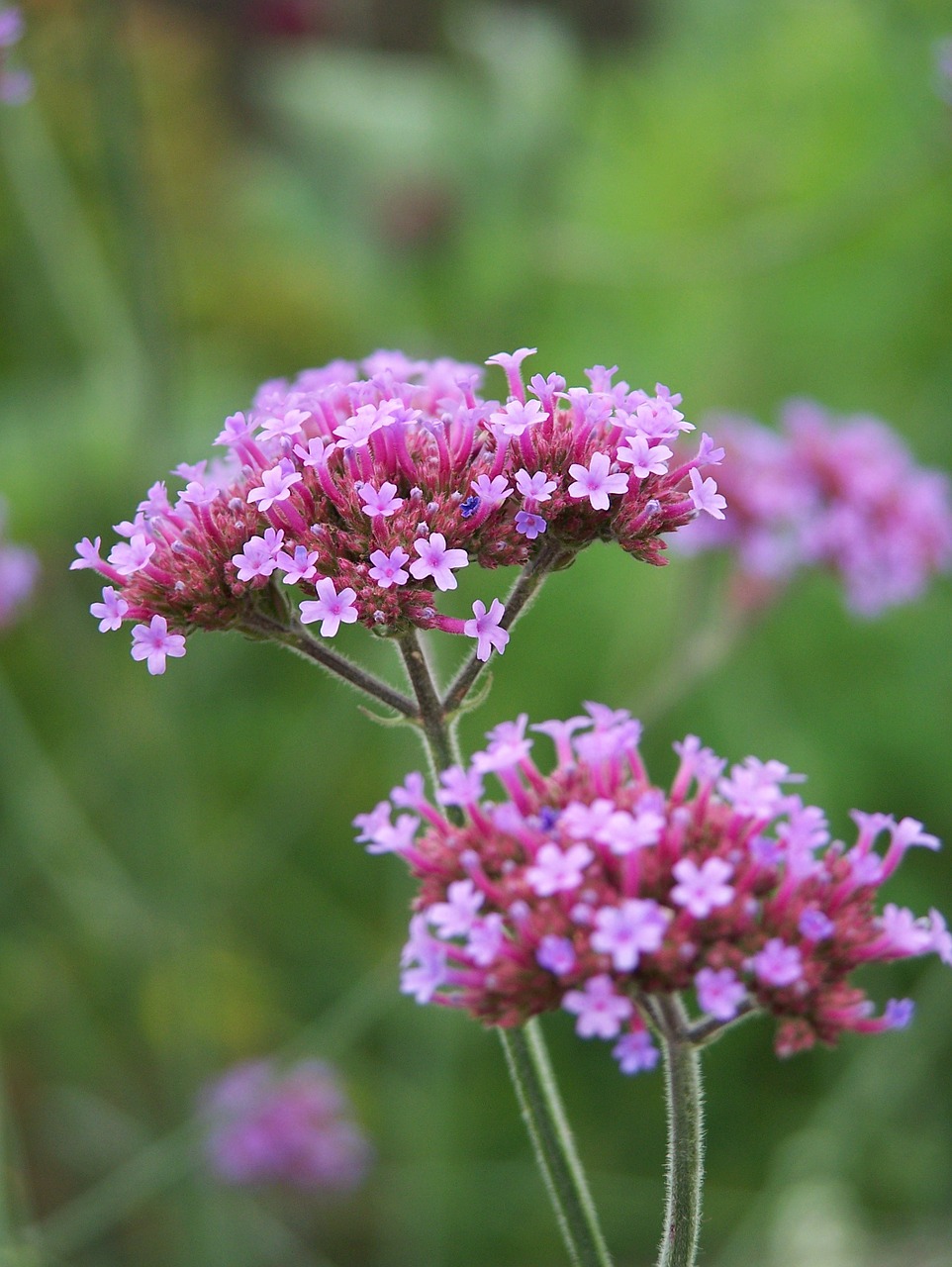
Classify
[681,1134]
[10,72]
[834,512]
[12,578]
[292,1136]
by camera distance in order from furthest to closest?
[292,1136] → [834,512] → [12,578] → [10,72] → [681,1134]

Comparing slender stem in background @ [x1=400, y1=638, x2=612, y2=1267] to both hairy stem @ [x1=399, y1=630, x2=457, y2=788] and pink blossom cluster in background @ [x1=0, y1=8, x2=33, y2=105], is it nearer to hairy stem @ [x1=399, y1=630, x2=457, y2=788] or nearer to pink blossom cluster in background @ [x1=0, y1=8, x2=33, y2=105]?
hairy stem @ [x1=399, y1=630, x2=457, y2=788]

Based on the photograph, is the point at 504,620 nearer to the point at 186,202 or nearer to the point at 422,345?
the point at 422,345

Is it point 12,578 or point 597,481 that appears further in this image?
point 12,578

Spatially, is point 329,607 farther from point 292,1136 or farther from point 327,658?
point 292,1136

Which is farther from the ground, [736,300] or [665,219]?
[665,219]

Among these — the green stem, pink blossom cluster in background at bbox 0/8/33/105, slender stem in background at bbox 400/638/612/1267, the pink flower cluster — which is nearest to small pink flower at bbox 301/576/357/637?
slender stem in background at bbox 400/638/612/1267

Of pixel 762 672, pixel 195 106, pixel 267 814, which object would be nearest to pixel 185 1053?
pixel 267 814

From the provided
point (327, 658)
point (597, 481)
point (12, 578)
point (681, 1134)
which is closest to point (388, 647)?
point (12, 578)
